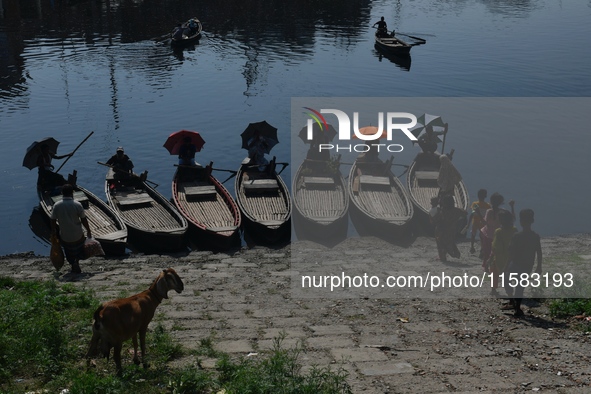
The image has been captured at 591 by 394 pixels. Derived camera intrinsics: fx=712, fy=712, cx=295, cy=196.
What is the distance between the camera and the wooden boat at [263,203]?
20.1 m

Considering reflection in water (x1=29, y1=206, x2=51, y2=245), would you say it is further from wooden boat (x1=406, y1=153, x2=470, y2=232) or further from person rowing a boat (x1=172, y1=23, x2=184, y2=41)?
person rowing a boat (x1=172, y1=23, x2=184, y2=41)

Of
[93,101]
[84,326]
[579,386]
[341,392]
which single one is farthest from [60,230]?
[93,101]

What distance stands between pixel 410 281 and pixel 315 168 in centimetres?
902

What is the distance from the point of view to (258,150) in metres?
24.2

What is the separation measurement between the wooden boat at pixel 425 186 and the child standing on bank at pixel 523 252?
24.0 feet

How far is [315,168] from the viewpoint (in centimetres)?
2162

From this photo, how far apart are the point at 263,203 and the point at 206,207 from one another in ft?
5.66

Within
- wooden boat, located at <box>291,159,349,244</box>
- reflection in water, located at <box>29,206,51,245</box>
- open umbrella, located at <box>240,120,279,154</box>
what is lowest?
reflection in water, located at <box>29,206,51,245</box>

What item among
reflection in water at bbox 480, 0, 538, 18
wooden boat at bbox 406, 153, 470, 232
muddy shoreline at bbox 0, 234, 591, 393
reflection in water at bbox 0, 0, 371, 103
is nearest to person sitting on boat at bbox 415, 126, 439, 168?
wooden boat at bbox 406, 153, 470, 232

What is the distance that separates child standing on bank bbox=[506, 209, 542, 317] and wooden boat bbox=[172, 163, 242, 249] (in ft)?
32.3

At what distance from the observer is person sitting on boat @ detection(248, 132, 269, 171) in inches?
935

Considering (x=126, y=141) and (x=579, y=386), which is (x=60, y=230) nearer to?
(x=579, y=386)

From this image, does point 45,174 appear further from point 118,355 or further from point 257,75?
point 257,75

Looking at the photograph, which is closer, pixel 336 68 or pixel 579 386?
pixel 579 386
